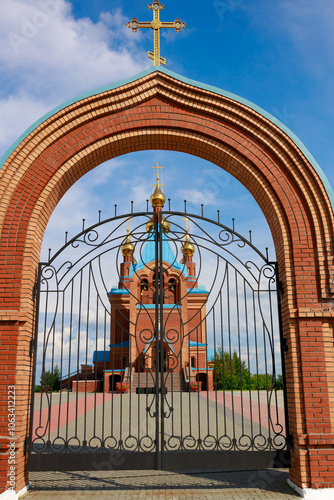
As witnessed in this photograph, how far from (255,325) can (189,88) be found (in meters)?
3.22

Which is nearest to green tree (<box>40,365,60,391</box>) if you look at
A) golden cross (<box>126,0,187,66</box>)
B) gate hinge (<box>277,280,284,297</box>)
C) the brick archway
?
the brick archway

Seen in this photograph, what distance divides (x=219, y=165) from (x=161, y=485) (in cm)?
415

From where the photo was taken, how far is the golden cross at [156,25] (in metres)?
5.57

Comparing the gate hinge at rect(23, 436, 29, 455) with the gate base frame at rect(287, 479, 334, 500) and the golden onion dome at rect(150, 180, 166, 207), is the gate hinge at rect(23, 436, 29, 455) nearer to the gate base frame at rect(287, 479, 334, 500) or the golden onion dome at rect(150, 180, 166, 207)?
the gate base frame at rect(287, 479, 334, 500)

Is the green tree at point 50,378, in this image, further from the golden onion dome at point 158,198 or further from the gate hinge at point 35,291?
the golden onion dome at point 158,198

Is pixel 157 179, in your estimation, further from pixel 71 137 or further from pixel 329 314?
pixel 329 314

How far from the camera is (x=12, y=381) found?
4.46m

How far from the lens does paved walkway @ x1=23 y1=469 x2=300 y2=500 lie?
14.3ft

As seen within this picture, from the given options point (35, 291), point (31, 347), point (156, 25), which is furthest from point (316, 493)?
point (156, 25)

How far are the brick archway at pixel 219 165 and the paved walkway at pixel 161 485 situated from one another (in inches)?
13.8

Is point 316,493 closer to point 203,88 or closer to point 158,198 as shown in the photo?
point 203,88

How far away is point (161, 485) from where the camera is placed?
188 inches

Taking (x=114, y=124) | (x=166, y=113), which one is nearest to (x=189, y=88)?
(x=166, y=113)

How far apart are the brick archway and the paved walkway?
1.15 ft
